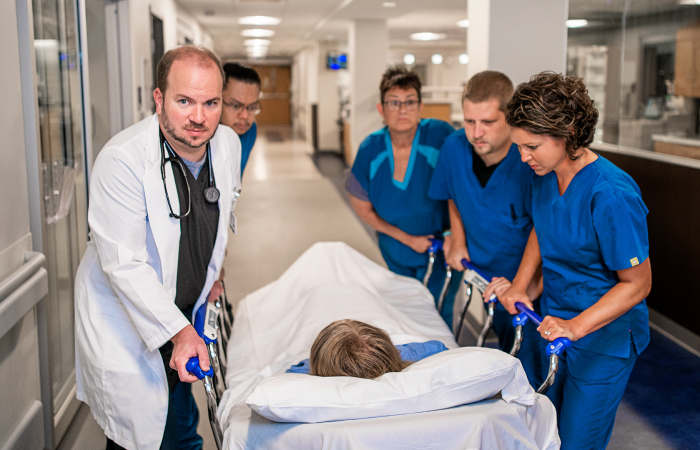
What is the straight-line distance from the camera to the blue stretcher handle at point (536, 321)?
1540 mm

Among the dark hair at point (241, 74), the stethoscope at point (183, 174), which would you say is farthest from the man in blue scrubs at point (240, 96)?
the stethoscope at point (183, 174)

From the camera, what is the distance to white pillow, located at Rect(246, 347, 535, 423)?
129 centimetres

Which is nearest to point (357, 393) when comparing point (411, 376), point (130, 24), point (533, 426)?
point (411, 376)

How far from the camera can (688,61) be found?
3.93 meters

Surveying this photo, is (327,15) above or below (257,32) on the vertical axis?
below

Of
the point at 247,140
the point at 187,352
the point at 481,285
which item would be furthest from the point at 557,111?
the point at 247,140

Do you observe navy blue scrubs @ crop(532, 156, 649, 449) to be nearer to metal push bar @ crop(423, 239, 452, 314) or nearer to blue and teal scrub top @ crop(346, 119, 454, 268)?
metal push bar @ crop(423, 239, 452, 314)

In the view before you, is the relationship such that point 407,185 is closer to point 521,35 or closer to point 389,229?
point 389,229

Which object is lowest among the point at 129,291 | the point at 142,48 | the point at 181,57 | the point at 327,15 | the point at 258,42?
the point at 129,291

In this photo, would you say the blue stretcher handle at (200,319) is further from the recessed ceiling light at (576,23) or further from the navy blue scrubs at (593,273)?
the recessed ceiling light at (576,23)

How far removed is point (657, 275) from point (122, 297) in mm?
3187

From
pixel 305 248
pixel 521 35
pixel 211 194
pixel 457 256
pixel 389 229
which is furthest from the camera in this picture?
pixel 305 248

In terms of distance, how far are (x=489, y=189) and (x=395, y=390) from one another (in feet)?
3.66

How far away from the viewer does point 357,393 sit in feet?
4.38
